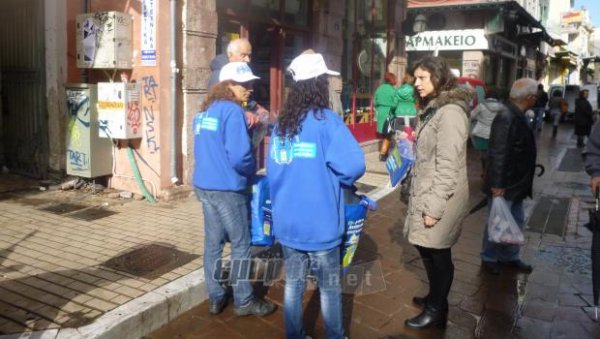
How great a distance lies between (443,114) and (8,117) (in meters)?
7.06

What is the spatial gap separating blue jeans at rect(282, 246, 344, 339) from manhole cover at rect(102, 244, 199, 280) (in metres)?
1.67

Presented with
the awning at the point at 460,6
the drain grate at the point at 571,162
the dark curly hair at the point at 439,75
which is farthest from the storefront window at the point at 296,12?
the awning at the point at 460,6

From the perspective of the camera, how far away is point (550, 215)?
7.39m

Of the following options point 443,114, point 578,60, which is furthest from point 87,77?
point 578,60

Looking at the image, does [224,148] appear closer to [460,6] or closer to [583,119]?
[583,119]

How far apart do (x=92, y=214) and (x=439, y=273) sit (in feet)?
13.7

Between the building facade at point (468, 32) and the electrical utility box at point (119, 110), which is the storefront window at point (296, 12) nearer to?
the electrical utility box at point (119, 110)

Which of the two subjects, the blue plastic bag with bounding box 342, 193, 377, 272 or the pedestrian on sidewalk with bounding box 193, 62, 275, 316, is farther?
the pedestrian on sidewalk with bounding box 193, 62, 275, 316

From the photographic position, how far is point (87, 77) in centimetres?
719

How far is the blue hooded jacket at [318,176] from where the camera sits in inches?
112

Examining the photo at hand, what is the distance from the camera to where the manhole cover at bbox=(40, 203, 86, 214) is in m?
6.15

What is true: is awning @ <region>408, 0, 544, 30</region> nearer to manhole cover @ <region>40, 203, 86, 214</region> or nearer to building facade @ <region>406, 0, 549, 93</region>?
building facade @ <region>406, 0, 549, 93</region>

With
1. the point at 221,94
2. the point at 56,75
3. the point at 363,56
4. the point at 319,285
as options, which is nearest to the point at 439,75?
the point at 221,94

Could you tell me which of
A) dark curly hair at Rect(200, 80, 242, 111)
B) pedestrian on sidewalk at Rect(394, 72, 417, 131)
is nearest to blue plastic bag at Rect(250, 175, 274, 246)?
dark curly hair at Rect(200, 80, 242, 111)
